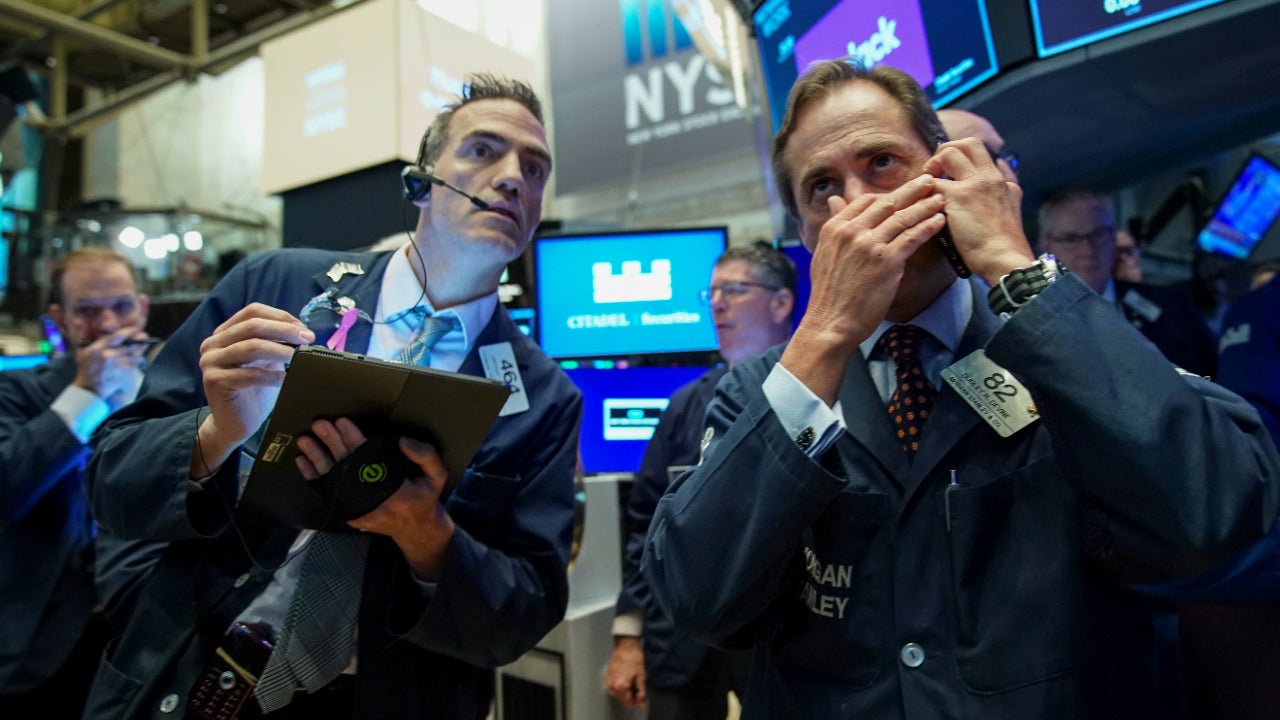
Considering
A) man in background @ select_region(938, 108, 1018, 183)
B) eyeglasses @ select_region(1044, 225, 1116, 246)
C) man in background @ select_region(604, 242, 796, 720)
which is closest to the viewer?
man in background @ select_region(938, 108, 1018, 183)

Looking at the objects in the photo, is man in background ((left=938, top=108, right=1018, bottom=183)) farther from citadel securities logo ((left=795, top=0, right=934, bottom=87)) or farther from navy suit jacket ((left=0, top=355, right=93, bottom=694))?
navy suit jacket ((left=0, top=355, right=93, bottom=694))

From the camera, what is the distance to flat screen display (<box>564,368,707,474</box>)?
318 centimetres

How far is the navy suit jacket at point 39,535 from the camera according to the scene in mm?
2273

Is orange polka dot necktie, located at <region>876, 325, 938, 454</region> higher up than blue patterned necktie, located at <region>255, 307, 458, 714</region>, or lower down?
higher up

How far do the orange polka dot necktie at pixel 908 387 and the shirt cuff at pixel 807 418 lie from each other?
0.48ft

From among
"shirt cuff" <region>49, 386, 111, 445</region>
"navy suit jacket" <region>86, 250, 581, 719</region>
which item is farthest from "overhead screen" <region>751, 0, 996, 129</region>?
"shirt cuff" <region>49, 386, 111, 445</region>

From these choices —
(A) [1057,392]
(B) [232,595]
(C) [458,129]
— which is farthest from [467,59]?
(A) [1057,392]

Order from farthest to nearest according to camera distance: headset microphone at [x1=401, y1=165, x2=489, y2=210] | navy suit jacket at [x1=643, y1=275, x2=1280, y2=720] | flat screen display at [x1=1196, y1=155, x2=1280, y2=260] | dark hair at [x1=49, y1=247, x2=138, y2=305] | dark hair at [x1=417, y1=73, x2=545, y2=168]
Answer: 1. flat screen display at [x1=1196, y1=155, x2=1280, y2=260]
2. dark hair at [x1=49, y1=247, x2=138, y2=305]
3. dark hair at [x1=417, y1=73, x2=545, y2=168]
4. headset microphone at [x1=401, y1=165, x2=489, y2=210]
5. navy suit jacket at [x1=643, y1=275, x2=1280, y2=720]

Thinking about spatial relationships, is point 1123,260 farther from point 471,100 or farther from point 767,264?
point 471,100

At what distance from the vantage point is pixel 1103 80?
2.55 m

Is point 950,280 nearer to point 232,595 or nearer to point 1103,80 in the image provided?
point 232,595

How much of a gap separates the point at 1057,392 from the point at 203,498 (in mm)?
1288

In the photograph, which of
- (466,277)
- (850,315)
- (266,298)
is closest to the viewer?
(850,315)

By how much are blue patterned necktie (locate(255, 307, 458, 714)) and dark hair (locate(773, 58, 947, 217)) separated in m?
0.98
